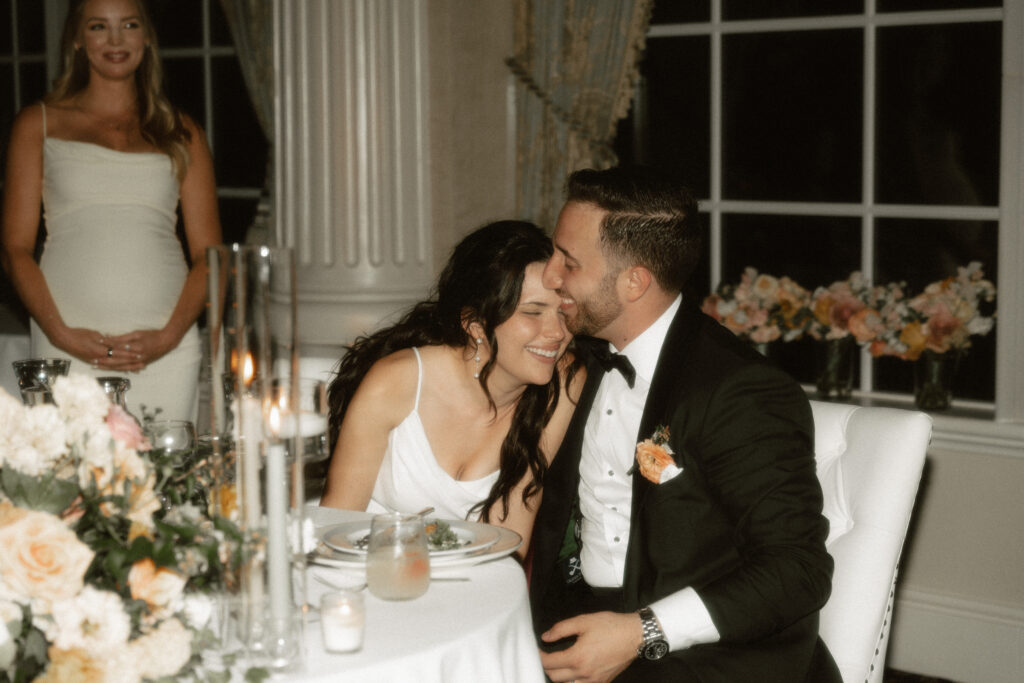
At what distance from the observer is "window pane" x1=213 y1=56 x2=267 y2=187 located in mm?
5246

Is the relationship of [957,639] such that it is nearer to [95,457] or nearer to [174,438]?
[174,438]

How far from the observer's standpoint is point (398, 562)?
1.67 meters

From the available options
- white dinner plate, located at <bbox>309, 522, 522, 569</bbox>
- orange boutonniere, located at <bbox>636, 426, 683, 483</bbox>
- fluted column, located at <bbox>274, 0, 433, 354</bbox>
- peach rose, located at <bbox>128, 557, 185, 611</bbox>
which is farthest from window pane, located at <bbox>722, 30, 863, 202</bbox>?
peach rose, located at <bbox>128, 557, 185, 611</bbox>

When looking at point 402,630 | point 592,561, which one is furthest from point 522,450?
point 402,630

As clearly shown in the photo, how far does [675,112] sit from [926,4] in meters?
0.94

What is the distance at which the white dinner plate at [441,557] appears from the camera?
180 cm

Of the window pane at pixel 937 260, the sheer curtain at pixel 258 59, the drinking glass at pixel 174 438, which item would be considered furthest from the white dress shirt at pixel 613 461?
the sheer curtain at pixel 258 59

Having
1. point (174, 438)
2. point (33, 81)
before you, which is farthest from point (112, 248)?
point (33, 81)

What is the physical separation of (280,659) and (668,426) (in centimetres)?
88

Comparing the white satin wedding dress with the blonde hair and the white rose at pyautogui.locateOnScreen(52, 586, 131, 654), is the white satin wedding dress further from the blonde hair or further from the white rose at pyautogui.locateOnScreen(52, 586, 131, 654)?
the white rose at pyautogui.locateOnScreen(52, 586, 131, 654)

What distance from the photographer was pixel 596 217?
2.23 meters

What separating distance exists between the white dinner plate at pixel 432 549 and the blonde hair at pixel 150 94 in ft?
5.46

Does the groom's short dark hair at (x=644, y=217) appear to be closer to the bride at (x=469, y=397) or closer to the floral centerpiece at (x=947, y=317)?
the bride at (x=469, y=397)

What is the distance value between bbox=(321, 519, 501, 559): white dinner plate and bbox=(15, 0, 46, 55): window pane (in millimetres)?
4241
